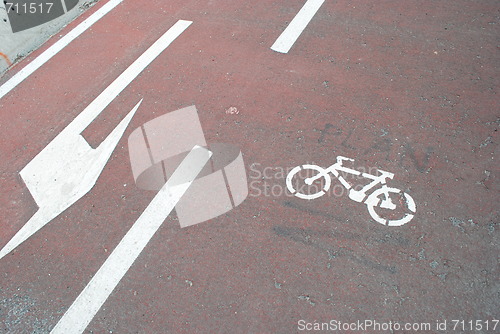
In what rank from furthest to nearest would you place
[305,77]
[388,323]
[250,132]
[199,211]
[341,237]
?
1. [305,77]
2. [250,132]
3. [199,211]
4. [341,237]
5. [388,323]

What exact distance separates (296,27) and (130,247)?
5.00 m

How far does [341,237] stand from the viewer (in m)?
4.31

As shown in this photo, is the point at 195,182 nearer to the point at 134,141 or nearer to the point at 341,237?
the point at 134,141

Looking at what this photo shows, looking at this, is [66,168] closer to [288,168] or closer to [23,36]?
[288,168]

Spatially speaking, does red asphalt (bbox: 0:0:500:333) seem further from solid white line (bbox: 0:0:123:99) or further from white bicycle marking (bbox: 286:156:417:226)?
solid white line (bbox: 0:0:123:99)

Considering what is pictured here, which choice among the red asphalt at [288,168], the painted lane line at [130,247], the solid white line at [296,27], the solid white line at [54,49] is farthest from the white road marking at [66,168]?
the solid white line at [296,27]

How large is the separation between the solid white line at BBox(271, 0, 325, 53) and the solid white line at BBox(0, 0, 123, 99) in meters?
4.16

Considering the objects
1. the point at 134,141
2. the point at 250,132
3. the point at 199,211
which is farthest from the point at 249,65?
the point at 199,211

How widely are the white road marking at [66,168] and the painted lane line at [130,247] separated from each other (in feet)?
3.55

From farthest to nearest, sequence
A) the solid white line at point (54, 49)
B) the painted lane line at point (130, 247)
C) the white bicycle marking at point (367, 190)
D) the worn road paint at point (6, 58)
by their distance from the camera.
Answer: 1. the worn road paint at point (6, 58)
2. the solid white line at point (54, 49)
3. the white bicycle marking at point (367, 190)
4. the painted lane line at point (130, 247)

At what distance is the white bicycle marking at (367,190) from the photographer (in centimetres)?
443

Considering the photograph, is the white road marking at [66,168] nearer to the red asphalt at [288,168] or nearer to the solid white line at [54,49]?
the red asphalt at [288,168]

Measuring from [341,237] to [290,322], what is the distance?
3.65 ft

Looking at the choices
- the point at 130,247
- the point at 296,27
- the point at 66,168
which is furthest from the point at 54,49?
the point at 130,247
